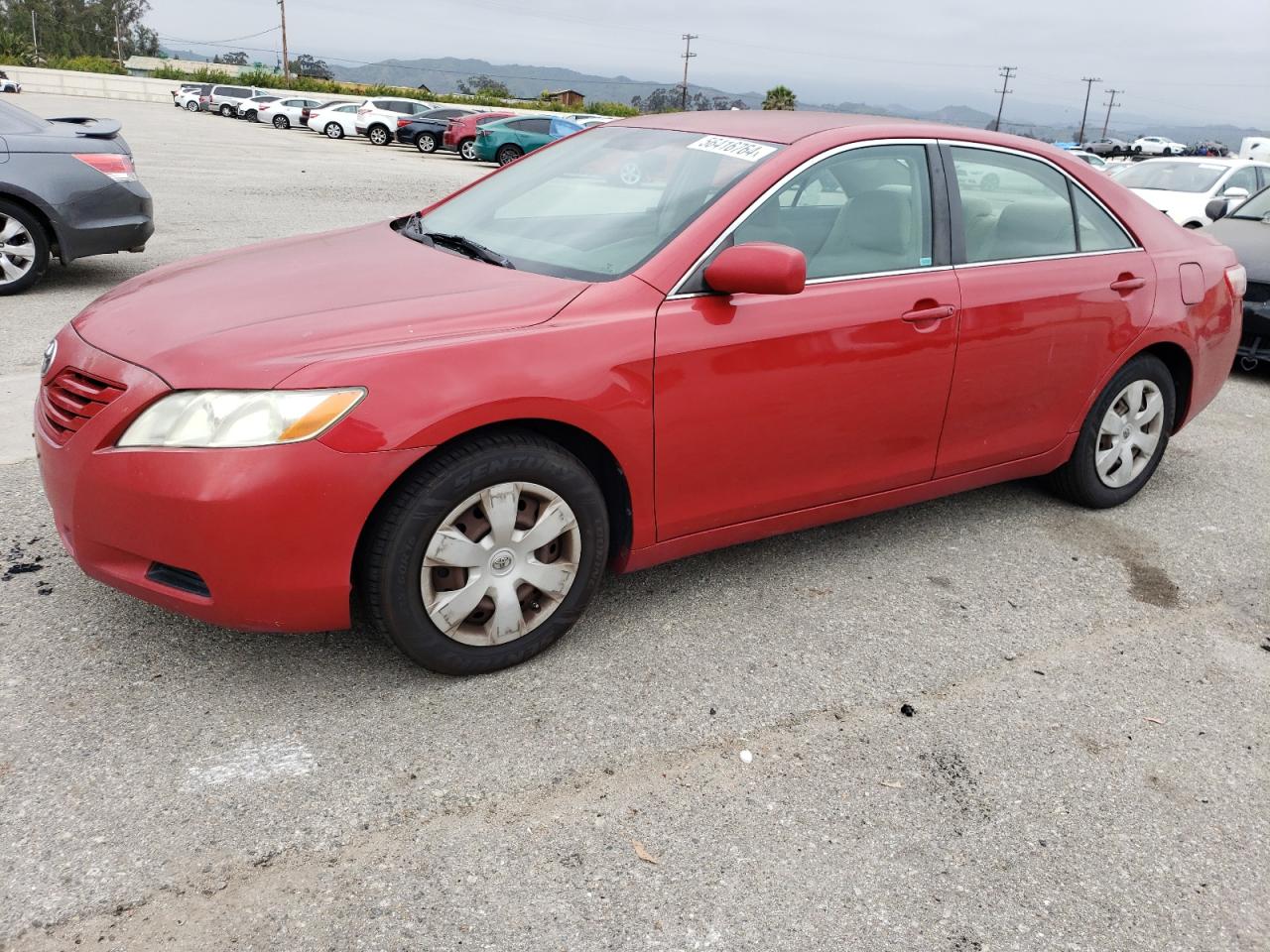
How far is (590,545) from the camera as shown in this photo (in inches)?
124

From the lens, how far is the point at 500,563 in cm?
299

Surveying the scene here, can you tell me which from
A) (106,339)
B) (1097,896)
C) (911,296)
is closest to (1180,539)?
(911,296)

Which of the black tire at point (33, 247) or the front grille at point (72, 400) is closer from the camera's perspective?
the front grille at point (72, 400)

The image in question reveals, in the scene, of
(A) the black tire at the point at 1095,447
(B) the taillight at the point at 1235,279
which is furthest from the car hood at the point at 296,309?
(B) the taillight at the point at 1235,279

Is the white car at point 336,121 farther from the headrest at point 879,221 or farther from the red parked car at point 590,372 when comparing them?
the headrest at point 879,221

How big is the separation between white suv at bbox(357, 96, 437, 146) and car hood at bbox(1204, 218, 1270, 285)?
97.0ft

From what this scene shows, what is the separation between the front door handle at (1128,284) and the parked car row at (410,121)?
53.1ft

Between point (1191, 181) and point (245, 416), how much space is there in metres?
14.3

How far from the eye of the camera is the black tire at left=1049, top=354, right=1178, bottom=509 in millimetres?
4449

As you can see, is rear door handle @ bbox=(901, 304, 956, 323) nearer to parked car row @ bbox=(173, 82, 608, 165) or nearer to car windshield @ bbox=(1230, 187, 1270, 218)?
car windshield @ bbox=(1230, 187, 1270, 218)

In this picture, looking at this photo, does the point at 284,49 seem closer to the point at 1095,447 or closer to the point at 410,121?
the point at 410,121

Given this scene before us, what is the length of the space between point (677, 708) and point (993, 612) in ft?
4.42

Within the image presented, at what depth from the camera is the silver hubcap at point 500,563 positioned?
290 centimetres

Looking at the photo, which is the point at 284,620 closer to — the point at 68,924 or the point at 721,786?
the point at 68,924
